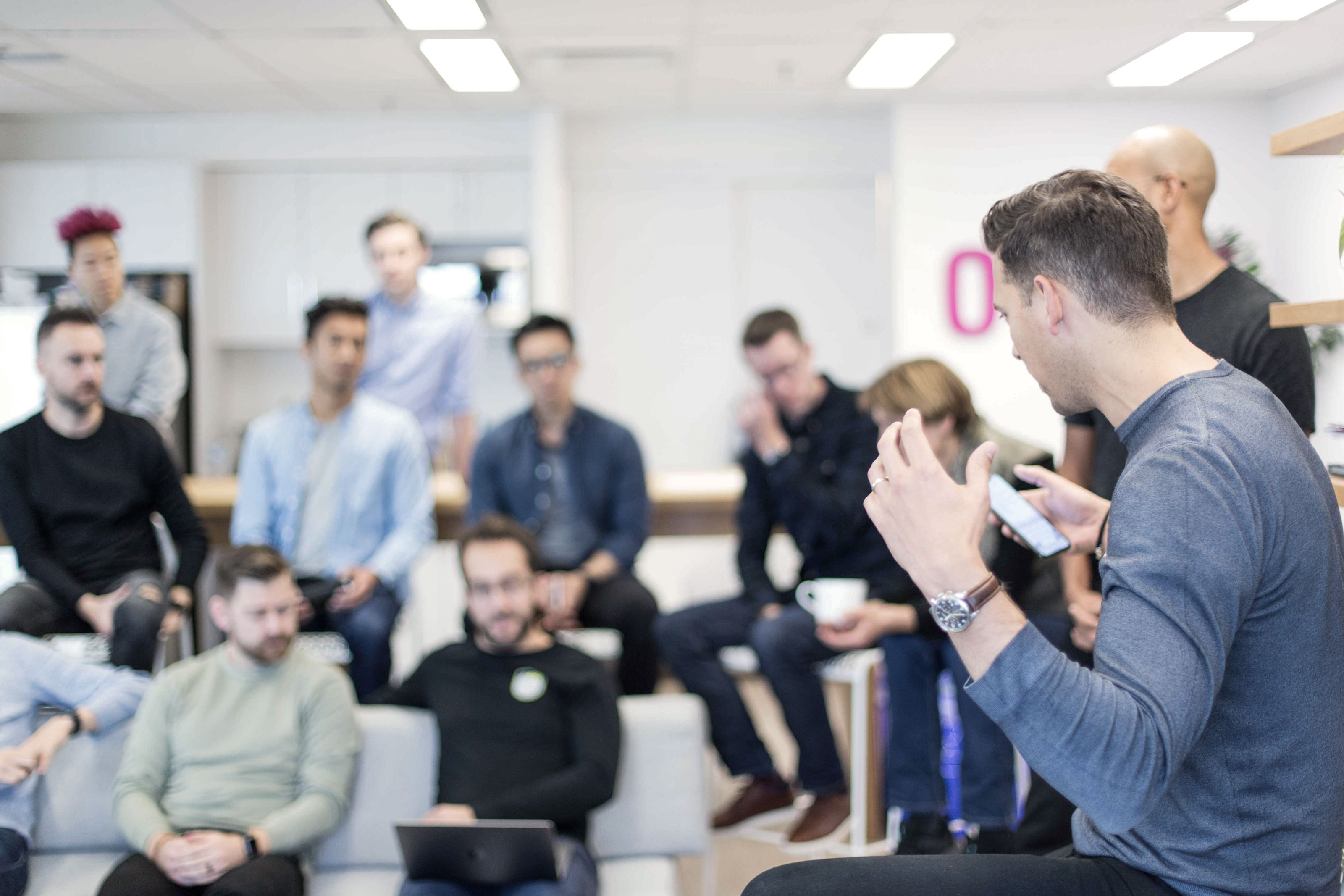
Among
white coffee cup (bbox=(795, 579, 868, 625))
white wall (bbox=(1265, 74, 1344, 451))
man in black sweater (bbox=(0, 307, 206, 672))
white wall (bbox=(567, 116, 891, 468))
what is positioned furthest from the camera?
white wall (bbox=(567, 116, 891, 468))

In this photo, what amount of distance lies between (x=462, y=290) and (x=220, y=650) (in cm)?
337

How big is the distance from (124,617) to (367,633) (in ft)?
1.81

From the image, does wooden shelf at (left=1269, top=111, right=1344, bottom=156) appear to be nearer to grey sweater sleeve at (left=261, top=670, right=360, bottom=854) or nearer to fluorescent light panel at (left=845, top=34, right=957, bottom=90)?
fluorescent light panel at (left=845, top=34, right=957, bottom=90)

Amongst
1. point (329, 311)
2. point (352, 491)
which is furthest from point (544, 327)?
point (352, 491)

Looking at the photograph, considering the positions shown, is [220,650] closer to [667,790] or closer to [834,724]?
[667,790]

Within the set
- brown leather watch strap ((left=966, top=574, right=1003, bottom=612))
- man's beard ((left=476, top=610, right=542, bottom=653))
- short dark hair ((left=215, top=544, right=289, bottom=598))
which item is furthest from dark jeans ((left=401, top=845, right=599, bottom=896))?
brown leather watch strap ((left=966, top=574, right=1003, bottom=612))

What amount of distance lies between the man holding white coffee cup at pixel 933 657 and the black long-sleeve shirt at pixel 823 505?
0.28 feet

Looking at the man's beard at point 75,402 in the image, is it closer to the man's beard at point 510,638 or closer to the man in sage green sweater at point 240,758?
the man in sage green sweater at point 240,758

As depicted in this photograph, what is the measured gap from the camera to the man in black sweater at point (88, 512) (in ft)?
6.15

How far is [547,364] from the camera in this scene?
2.81m

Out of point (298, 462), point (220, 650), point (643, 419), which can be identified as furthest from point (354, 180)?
point (220, 650)

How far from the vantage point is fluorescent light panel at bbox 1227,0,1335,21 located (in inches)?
51.1

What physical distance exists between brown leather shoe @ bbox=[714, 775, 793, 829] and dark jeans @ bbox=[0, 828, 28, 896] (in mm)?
1441

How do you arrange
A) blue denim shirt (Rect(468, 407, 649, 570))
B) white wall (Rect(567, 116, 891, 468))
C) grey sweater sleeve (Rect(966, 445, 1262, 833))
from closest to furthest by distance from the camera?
grey sweater sleeve (Rect(966, 445, 1262, 833)) → blue denim shirt (Rect(468, 407, 649, 570)) → white wall (Rect(567, 116, 891, 468))
